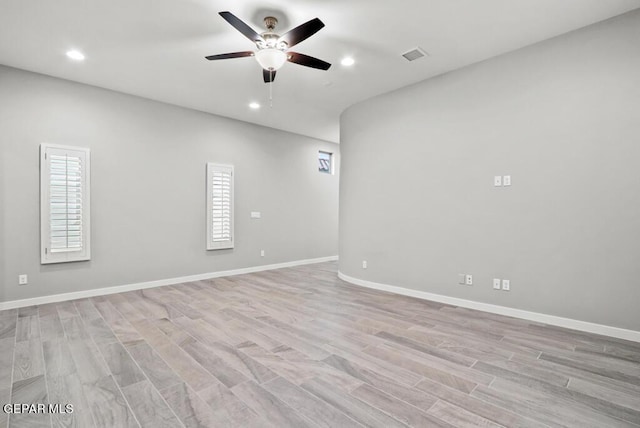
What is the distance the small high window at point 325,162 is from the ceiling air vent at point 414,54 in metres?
4.19

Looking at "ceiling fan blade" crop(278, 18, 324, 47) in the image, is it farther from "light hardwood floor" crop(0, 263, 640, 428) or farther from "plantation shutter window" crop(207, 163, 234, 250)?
"plantation shutter window" crop(207, 163, 234, 250)

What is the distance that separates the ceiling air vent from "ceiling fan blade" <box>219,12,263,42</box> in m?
1.79

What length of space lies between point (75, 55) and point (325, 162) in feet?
17.5

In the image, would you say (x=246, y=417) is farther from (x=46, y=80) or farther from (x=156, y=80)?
(x=46, y=80)

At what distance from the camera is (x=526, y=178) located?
11.4 ft

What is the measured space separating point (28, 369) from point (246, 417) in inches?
74.2

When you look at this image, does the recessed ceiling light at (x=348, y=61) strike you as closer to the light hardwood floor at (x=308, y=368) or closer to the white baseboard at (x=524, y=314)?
the light hardwood floor at (x=308, y=368)

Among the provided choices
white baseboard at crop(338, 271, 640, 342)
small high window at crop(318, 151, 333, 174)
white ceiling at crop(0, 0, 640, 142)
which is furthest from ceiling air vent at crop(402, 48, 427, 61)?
small high window at crop(318, 151, 333, 174)

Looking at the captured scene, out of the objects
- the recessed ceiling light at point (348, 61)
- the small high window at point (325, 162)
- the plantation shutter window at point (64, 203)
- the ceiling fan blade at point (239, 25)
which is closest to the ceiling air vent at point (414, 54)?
the recessed ceiling light at point (348, 61)

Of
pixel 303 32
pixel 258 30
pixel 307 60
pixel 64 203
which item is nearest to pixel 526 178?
pixel 307 60

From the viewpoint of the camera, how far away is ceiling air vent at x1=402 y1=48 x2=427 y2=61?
139 inches

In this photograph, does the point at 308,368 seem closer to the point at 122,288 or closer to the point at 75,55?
the point at 122,288

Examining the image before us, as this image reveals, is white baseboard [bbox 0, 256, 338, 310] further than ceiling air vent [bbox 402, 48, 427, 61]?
Yes

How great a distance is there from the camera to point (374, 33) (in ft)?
10.5
